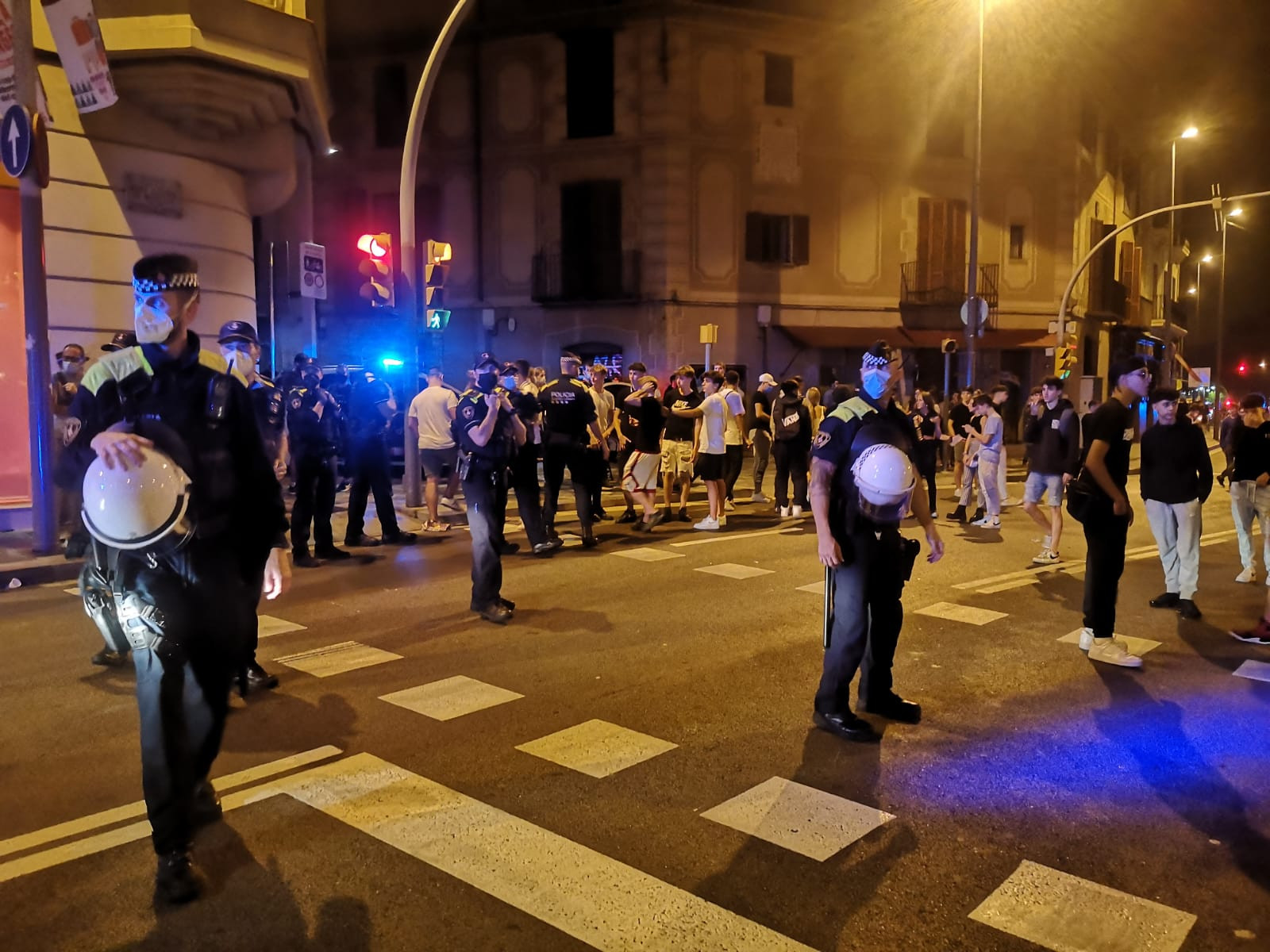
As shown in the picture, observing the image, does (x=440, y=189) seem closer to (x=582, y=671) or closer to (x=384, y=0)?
(x=384, y=0)

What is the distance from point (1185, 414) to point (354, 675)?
606 cm

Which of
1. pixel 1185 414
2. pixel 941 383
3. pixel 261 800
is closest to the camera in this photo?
pixel 261 800

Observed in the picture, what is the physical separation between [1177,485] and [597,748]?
5038 mm

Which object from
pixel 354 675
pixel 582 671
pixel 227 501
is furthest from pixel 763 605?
pixel 227 501

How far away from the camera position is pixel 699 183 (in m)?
26.0

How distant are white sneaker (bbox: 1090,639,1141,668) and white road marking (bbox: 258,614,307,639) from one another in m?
5.05

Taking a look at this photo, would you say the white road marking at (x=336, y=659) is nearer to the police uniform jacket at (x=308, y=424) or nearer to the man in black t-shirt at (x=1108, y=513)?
the police uniform jacket at (x=308, y=424)

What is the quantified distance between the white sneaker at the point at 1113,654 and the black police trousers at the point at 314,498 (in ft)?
21.4

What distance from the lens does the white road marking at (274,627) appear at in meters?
6.99

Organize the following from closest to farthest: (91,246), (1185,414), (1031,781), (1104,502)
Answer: (1031,781) → (1104,502) → (1185,414) → (91,246)

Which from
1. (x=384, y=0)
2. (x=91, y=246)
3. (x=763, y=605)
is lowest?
(x=763, y=605)

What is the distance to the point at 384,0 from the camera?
27641mm

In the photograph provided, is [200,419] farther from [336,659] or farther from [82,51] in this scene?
[82,51]

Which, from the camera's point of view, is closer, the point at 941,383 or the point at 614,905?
the point at 614,905
